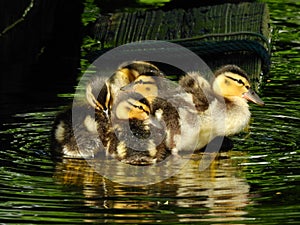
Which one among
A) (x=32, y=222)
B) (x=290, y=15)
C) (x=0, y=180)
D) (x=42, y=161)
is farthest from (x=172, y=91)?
(x=290, y=15)

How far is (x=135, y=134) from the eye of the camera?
665 cm

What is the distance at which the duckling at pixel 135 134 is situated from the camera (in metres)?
6.57

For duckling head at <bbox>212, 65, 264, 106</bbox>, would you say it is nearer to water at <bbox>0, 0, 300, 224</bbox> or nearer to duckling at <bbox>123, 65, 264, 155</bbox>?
duckling at <bbox>123, 65, 264, 155</bbox>

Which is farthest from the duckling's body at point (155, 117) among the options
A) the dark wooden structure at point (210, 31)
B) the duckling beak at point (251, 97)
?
the dark wooden structure at point (210, 31)

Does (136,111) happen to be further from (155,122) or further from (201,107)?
(201,107)

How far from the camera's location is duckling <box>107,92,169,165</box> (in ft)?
21.5

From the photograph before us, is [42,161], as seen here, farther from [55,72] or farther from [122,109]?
[55,72]

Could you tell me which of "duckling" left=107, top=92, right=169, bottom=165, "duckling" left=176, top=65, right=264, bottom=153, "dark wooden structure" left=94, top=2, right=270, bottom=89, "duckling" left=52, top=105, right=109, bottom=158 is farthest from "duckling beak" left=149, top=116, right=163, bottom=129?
"dark wooden structure" left=94, top=2, right=270, bottom=89

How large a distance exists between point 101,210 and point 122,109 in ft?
4.67

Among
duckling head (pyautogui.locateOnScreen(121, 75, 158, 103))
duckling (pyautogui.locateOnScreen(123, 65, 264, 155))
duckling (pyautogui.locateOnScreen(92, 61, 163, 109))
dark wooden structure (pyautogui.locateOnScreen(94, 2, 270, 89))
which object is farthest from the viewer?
dark wooden structure (pyautogui.locateOnScreen(94, 2, 270, 89))

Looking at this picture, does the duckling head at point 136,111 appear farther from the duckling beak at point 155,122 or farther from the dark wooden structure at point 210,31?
the dark wooden structure at point 210,31

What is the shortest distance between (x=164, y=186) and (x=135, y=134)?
716 mm

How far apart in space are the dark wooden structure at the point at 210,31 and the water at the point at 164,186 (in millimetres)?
1742

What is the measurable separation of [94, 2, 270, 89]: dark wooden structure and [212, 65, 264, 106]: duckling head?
1.33 metres
